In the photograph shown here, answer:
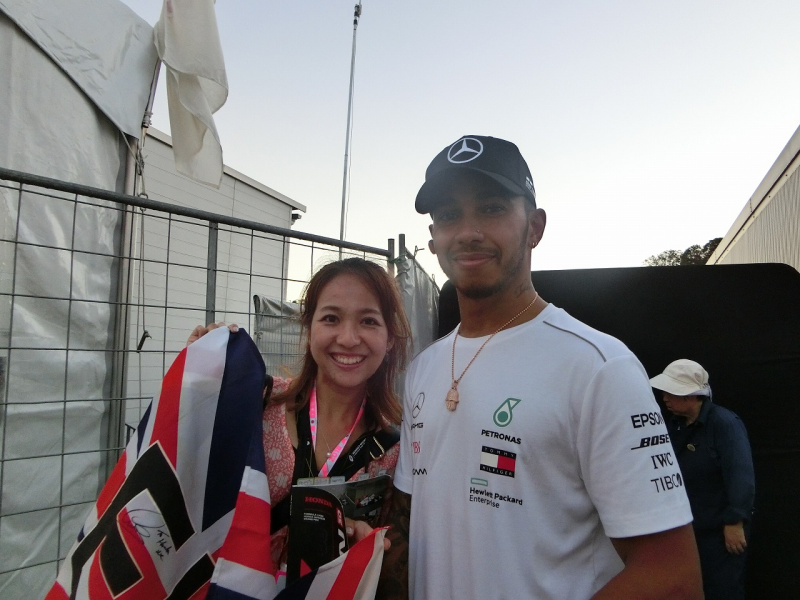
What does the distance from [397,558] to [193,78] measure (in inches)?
126

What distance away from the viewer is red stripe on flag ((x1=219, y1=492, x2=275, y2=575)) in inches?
56.9

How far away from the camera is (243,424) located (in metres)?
1.64

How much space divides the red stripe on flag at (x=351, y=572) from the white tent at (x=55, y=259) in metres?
1.99

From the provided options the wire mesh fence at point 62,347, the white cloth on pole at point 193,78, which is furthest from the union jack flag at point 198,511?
the white cloth on pole at point 193,78

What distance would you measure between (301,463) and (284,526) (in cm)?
19

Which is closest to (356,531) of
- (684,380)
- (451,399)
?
(451,399)

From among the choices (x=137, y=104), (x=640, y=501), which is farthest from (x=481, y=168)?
(x=137, y=104)

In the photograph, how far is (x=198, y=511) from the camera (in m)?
1.53

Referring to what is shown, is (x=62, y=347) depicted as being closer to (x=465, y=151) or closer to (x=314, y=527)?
(x=314, y=527)

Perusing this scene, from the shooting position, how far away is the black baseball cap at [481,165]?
1464 mm

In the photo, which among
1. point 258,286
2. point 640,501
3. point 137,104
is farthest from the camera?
point 258,286

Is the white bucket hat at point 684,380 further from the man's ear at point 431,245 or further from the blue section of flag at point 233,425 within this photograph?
the blue section of flag at point 233,425

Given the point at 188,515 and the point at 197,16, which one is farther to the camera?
the point at 197,16

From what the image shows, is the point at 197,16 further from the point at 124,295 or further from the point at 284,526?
the point at 284,526
